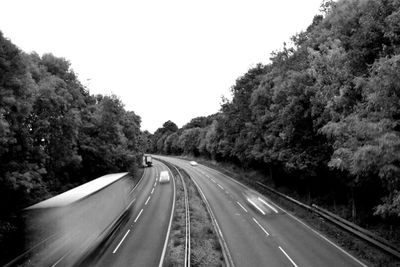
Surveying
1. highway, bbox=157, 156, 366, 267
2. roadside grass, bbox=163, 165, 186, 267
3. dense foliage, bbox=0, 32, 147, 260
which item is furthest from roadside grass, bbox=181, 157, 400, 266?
dense foliage, bbox=0, 32, 147, 260

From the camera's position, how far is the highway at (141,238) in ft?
57.3

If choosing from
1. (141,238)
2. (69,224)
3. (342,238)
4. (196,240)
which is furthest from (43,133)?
(342,238)

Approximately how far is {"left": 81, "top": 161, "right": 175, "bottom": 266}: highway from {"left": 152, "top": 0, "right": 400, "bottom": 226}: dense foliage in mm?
11643

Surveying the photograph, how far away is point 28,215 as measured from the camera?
15234 mm

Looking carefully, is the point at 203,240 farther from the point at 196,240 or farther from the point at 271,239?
the point at 271,239

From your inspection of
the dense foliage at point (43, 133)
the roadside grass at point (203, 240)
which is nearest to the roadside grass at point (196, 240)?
the roadside grass at point (203, 240)

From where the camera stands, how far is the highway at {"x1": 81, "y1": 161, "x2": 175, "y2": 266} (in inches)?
687

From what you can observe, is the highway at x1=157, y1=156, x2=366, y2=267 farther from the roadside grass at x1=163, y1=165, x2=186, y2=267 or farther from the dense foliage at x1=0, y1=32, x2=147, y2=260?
the dense foliage at x1=0, y1=32, x2=147, y2=260

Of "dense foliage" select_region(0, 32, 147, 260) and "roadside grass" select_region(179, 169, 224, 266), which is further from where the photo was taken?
"dense foliage" select_region(0, 32, 147, 260)

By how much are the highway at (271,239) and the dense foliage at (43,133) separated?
12919 millimetres

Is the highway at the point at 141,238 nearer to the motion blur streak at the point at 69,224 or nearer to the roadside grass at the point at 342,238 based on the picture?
the motion blur streak at the point at 69,224

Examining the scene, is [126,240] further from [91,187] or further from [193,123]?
[193,123]

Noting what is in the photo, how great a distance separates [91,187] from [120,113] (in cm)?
2612

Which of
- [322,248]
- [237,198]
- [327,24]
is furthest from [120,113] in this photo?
[322,248]
